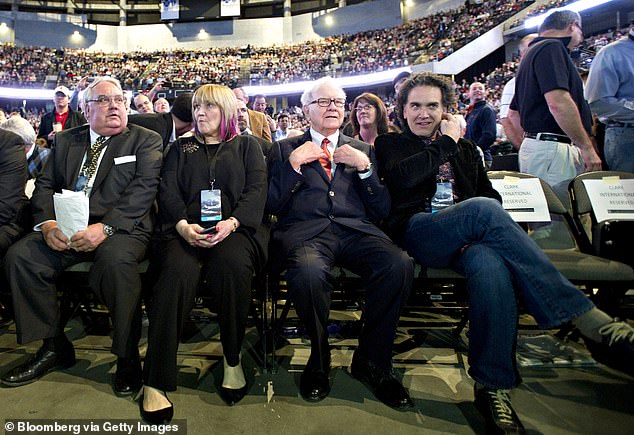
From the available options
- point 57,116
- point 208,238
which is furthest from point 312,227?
point 57,116

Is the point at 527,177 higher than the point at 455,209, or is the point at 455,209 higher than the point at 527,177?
the point at 527,177

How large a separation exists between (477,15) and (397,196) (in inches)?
887

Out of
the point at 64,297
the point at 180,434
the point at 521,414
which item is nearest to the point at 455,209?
the point at 521,414

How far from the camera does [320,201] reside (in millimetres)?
2117

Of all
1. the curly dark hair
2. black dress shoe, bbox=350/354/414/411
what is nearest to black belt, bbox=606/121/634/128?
the curly dark hair

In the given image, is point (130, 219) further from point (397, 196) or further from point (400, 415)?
point (400, 415)

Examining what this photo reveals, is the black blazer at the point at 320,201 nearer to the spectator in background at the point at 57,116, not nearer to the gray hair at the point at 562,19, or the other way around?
the gray hair at the point at 562,19

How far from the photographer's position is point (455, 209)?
6.11ft

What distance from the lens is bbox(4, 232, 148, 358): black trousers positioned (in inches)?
71.9

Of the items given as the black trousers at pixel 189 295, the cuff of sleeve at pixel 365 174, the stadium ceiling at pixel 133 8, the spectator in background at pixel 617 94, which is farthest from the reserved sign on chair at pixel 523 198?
the stadium ceiling at pixel 133 8

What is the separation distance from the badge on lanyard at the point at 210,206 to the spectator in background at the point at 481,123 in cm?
338

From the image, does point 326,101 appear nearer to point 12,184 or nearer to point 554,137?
point 554,137

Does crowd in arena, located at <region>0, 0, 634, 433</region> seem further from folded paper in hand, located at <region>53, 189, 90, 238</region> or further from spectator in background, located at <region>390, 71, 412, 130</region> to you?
spectator in background, located at <region>390, 71, 412, 130</region>

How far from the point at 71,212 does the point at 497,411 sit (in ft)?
6.98
